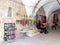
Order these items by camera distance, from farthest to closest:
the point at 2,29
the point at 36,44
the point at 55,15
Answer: the point at 55,15 → the point at 2,29 → the point at 36,44

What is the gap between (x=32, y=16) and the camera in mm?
9250

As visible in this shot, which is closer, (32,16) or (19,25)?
(19,25)

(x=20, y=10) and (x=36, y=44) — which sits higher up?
(x=20, y=10)

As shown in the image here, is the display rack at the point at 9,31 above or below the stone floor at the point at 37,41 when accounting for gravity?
above

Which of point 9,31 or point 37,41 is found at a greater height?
point 9,31

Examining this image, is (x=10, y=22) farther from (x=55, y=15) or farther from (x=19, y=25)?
(x=55, y=15)

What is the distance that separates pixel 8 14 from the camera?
21.5 ft

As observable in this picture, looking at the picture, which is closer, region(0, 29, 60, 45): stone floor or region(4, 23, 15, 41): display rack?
region(0, 29, 60, 45): stone floor

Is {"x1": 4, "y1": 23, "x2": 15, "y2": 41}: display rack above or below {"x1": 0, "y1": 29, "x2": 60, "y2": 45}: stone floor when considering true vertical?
above

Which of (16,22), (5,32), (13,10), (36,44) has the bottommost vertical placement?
(36,44)

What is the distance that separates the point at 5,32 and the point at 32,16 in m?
3.37

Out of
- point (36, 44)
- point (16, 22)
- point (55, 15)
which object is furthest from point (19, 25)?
point (55, 15)

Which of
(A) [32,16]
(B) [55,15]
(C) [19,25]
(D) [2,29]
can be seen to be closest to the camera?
(D) [2,29]

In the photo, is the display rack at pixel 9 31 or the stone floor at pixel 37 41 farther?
the display rack at pixel 9 31
